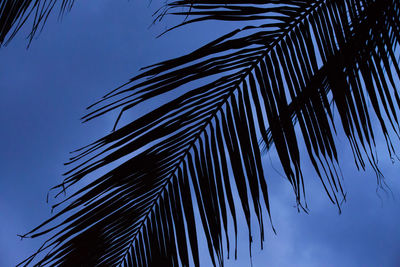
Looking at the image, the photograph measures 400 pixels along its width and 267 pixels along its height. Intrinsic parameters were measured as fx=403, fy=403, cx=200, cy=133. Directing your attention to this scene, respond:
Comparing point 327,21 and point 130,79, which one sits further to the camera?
point 327,21

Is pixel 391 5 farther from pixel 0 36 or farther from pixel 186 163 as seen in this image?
pixel 0 36

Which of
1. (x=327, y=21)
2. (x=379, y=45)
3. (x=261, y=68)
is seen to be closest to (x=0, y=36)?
(x=261, y=68)

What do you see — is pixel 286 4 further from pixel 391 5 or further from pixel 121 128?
pixel 121 128

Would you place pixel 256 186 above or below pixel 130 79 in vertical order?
below

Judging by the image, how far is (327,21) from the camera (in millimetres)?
1170

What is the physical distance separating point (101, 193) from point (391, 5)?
3.15 ft

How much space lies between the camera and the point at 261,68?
45.0 inches

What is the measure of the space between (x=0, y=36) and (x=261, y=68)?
668 millimetres

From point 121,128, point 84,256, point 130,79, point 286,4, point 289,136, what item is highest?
point 286,4

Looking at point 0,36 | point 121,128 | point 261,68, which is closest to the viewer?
point 0,36

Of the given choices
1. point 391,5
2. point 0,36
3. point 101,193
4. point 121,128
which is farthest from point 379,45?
point 0,36

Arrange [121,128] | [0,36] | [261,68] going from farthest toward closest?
[261,68]
[121,128]
[0,36]

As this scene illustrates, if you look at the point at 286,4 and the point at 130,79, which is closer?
the point at 130,79

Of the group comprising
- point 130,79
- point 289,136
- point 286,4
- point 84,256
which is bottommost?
point 84,256
